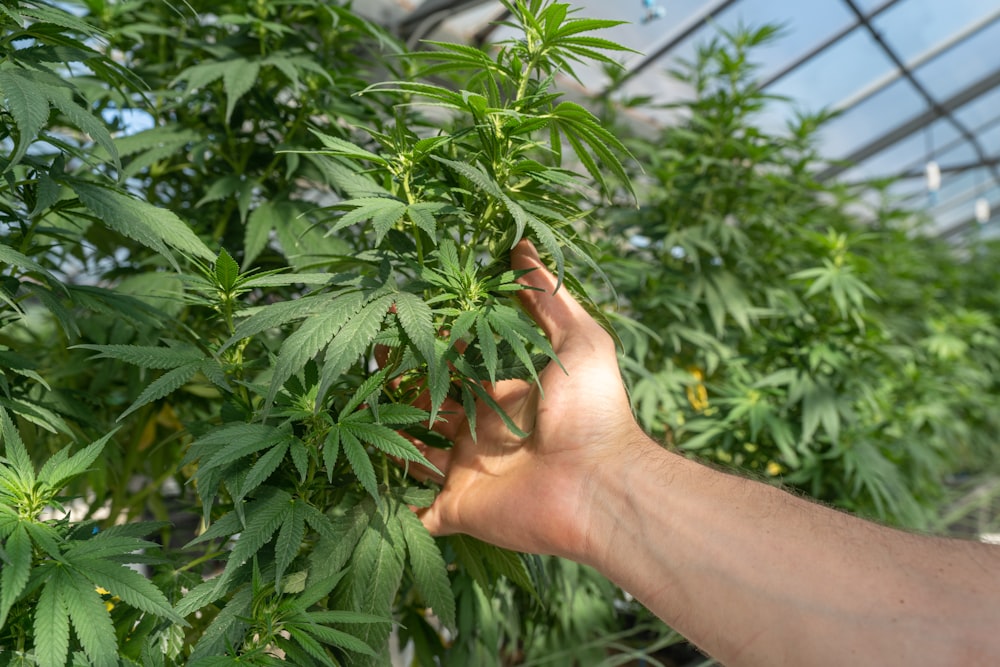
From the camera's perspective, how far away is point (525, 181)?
2.06ft

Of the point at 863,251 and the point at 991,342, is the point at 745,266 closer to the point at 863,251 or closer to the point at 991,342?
the point at 863,251

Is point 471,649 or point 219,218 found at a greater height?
point 219,218

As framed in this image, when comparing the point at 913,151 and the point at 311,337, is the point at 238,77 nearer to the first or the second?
the point at 311,337

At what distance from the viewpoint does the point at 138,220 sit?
1.78 ft

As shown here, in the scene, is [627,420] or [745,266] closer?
[627,420]

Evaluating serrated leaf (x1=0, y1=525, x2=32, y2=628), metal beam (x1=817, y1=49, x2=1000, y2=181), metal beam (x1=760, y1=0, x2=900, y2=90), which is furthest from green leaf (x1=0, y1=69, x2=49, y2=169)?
metal beam (x1=817, y1=49, x2=1000, y2=181)

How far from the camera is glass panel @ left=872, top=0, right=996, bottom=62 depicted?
3.71 m

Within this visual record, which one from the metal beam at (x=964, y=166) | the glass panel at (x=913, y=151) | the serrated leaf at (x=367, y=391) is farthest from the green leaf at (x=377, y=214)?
the metal beam at (x=964, y=166)

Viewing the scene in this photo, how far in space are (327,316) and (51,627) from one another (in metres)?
0.26

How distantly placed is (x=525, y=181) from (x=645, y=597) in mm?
394

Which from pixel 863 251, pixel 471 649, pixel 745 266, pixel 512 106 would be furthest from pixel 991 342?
pixel 512 106

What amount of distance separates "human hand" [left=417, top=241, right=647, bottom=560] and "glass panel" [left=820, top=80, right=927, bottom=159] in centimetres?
461

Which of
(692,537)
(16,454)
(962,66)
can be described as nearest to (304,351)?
(16,454)

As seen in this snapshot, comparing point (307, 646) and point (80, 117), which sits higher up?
point (80, 117)
